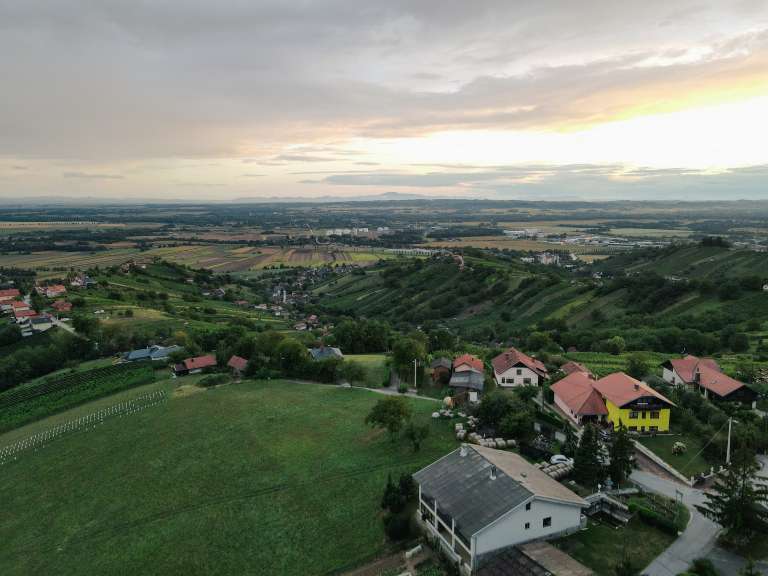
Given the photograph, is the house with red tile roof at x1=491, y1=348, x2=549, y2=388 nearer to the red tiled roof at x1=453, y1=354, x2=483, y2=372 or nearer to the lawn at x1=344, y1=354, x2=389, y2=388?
the red tiled roof at x1=453, y1=354, x2=483, y2=372

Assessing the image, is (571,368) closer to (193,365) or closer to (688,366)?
(688,366)

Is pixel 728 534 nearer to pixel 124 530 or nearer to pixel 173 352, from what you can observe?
pixel 124 530

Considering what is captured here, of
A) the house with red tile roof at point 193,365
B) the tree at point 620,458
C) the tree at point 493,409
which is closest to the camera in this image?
the tree at point 620,458

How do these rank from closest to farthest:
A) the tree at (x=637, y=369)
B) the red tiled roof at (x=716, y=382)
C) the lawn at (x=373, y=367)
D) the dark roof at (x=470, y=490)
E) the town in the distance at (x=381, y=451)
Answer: the dark roof at (x=470, y=490), the town in the distance at (x=381, y=451), the red tiled roof at (x=716, y=382), the tree at (x=637, y=369), the lawn at (x=373, y=367)

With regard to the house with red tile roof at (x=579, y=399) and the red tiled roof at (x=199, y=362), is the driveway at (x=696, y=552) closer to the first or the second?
the house with red tile roof at (x=579, y=399)

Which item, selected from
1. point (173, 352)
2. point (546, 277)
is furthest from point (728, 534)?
point (546, 277)

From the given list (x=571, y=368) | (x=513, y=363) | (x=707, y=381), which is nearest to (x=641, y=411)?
(x=707, y=381)

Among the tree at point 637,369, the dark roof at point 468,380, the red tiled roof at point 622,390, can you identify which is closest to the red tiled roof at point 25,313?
the dark roof at point 468,380
